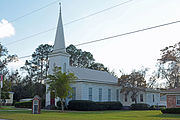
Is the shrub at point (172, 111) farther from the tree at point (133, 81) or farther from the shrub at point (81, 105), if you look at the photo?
the tree at point (133, 81)

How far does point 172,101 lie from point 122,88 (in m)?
10.8

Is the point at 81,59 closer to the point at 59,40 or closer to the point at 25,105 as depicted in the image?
the point at 25,105

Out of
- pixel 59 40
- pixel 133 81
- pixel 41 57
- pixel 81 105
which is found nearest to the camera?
pixel 81 105

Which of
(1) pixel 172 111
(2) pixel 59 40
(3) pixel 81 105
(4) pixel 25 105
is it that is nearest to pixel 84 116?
(1) pixel 172 111

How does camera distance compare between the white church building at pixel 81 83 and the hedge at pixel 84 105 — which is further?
the white church building at pixel 81 83

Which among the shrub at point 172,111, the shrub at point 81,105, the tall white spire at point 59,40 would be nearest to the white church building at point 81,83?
the tall white spire at point 59,40

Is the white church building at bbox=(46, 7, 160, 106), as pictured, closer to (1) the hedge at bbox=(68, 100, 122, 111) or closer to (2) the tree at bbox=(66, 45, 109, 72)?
(1) the hedge at bbox=(68, 100, 122, 111)

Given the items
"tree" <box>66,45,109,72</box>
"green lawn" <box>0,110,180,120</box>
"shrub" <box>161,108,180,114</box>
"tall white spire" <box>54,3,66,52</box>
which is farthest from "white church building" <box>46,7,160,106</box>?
"tree" <box>66,45,109,72</box>

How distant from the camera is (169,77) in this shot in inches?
1956

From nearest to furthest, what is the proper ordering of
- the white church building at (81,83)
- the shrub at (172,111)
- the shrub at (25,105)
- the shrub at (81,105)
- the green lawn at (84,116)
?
the green lawn at (84,116)
the shrub at (172,111)
the shrub at (81,105)
the white church building at (81,83)
the shrub at (25,105)

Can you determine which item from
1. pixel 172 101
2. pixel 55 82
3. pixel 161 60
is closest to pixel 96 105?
pixel 55 82

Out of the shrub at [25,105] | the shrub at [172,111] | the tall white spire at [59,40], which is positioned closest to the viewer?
the shrub at [172,111]

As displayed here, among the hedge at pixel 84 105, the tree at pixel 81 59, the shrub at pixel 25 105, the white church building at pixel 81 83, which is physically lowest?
the shrub at pixel 25 105

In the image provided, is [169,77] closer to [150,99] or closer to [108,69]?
[150,99]
